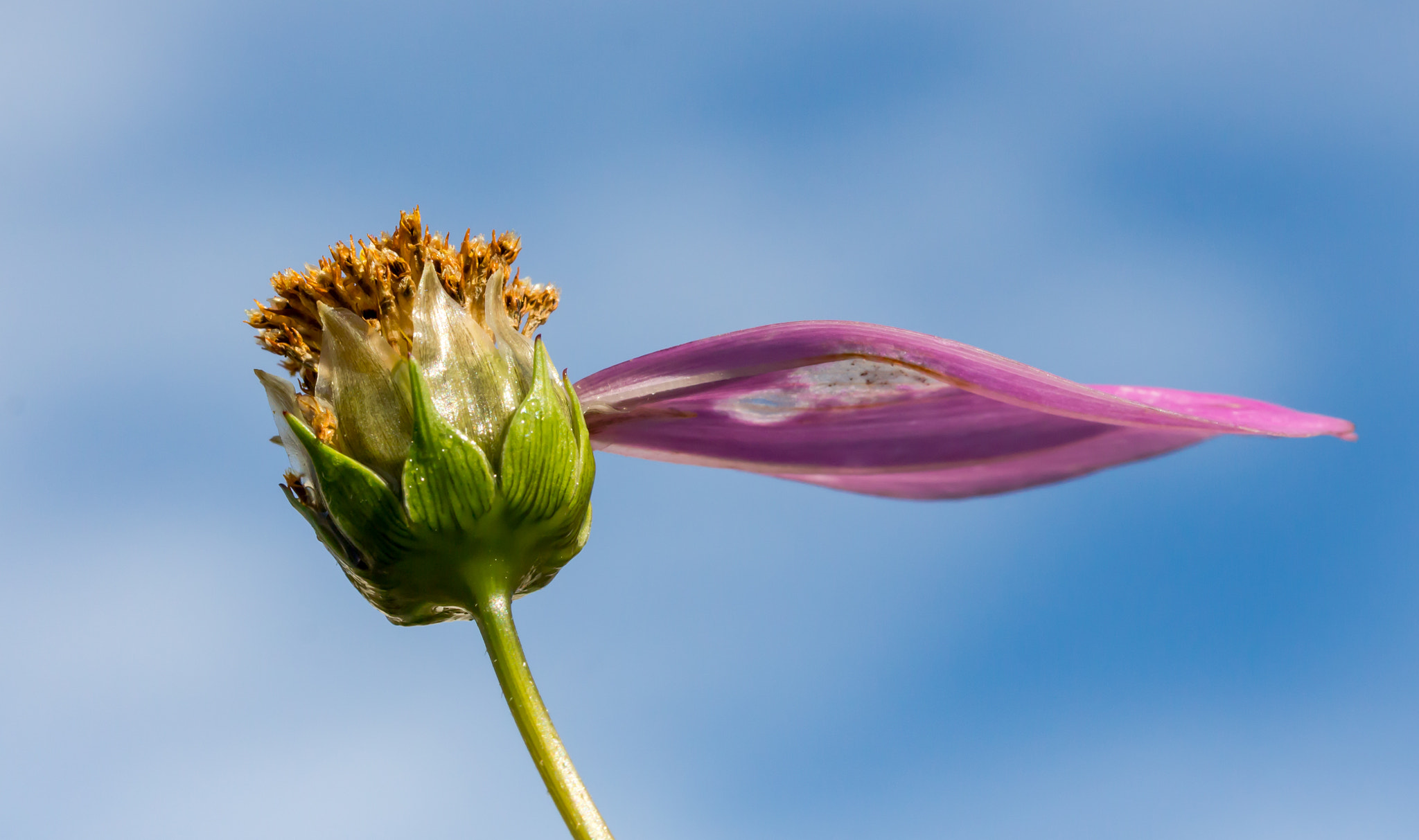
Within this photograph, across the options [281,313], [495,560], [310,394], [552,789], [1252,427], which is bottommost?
[552,789]

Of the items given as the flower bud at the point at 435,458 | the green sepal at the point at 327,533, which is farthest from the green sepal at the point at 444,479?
the green sepal at the point at 327,533

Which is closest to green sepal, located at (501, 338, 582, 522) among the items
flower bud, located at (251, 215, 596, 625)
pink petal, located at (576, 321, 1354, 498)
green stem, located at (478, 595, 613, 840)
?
flower bud, located at (251, 215, 596, 625)

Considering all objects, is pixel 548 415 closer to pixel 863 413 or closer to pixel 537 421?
pixel 537 421

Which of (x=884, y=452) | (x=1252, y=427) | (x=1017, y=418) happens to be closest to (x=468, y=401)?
(x=884, y=452)

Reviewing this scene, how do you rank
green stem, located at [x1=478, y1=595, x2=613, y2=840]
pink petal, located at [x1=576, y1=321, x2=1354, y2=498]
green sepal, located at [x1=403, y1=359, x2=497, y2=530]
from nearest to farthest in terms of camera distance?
green stem, located at [x1=478, y1=595, x2=613, y2=840] → green sepal, located at [x1=403, y1=359, x2=497, y2=530] → pink petal, located at [x1=576, y1=321, x2=1354, y2=498]

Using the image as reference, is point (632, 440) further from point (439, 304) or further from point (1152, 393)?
point (1152, 393)

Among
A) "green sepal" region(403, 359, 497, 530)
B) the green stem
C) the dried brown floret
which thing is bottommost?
the green stem

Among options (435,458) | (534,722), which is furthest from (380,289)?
(534,722)

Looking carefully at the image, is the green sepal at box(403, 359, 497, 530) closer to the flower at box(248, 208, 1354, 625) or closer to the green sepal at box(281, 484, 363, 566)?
the flower at box(248, 208, 1354, 625)

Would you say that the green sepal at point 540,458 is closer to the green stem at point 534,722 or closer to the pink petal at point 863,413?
the green stem at point 534,722
